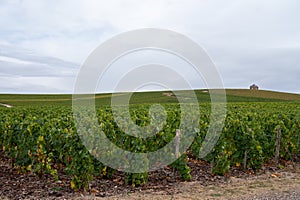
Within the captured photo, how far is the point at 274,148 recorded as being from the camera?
36.8 feet

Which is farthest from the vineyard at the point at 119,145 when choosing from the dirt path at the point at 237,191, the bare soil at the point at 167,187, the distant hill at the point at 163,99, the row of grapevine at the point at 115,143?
the distant hill at the point at 163,99

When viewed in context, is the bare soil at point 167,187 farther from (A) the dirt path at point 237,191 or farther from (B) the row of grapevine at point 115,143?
(B) the row of grapevine at point 115,143

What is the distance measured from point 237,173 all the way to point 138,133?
330 centimetres

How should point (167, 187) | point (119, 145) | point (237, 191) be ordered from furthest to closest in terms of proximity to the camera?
point (119, 145)
point (167, 187)
point (237, 191)

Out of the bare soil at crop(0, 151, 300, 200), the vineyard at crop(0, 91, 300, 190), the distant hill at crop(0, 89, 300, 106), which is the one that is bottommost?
the bare soil at crop(0, 151, 300, 200)

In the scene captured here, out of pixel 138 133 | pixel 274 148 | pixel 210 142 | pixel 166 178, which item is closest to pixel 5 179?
pixel 138 133

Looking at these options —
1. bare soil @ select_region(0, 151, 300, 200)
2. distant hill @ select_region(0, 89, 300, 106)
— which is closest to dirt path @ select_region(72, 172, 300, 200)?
bare soil @ select_region(0, 151, 300, 200)

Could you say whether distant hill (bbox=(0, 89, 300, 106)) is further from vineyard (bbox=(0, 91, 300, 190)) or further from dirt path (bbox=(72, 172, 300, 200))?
dirt path (bbox=(72, 172, 300, 200))

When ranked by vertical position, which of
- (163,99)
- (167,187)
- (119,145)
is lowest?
(167,187)

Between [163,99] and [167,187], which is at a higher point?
[163,99]

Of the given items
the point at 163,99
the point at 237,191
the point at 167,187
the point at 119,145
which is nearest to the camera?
the point at 237,191

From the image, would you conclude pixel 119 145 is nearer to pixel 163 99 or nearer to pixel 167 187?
pixel 167 187

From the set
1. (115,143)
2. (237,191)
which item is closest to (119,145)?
(115,143)

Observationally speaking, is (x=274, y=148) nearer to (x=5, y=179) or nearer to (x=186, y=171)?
(x=186, y=171)
